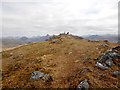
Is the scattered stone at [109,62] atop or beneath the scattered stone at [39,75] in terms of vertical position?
atop

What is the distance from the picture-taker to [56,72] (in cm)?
1323

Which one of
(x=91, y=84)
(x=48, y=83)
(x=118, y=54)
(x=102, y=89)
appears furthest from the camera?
(x=118, y=54)

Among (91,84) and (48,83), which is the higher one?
(91,84)

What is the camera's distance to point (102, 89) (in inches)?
310

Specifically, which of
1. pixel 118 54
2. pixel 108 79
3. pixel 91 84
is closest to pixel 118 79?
pixel 108 79

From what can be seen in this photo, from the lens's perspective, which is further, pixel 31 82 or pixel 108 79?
pixel 31 82

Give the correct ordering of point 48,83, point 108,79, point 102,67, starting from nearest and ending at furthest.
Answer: point 108,79 < point 48,83 < point 102,67

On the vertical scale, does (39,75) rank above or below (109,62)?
below

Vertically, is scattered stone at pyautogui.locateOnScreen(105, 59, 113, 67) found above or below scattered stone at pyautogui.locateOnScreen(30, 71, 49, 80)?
above

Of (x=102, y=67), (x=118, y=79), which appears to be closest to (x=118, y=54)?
(x=102, y=67)

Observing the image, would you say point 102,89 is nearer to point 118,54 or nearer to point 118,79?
point 118,79

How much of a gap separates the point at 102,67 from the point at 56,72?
8.40m

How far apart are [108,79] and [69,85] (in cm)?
544

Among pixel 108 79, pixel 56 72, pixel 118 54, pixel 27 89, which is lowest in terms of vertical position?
pixel 27 89
